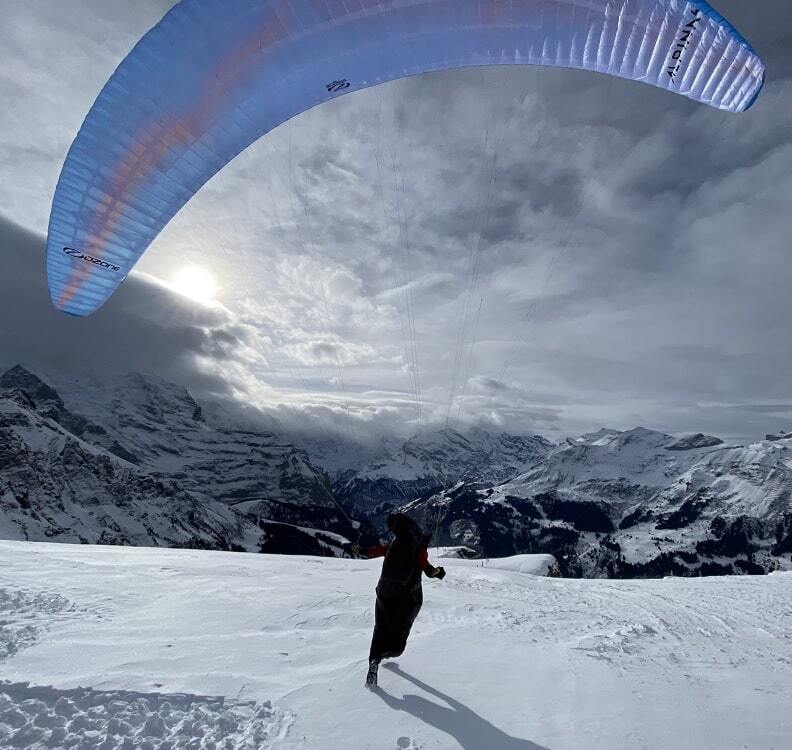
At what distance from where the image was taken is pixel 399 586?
6.05 meters

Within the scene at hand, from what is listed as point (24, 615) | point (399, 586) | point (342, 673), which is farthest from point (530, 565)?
point (24, 615)

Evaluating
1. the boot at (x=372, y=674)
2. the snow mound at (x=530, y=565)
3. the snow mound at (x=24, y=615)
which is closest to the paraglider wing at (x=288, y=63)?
the snow mound at (x=24, y=615)

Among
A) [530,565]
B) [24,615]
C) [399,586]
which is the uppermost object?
[399,586]

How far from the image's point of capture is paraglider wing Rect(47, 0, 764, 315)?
26.1 feet

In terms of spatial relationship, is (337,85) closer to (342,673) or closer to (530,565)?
(342,673)

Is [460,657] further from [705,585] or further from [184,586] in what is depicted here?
[705,585]

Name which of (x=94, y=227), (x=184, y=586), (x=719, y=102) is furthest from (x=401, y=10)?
(x=184, y=586)

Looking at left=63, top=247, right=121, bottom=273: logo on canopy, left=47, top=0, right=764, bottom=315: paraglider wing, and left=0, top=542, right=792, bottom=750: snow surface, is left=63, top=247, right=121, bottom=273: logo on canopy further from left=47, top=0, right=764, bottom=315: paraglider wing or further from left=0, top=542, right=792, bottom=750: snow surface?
left=0, top=542, right=792, bottom=750: snow surface

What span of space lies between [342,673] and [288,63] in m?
9.92

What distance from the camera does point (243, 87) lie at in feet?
30.2

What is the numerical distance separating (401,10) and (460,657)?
33.2ft

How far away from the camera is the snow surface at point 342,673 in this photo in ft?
13.3

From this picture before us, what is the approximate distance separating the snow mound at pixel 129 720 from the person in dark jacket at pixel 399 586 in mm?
1625

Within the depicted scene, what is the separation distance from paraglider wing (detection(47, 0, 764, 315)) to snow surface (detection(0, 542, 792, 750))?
7.73 meters
